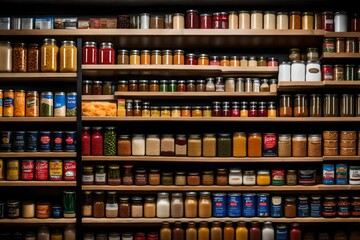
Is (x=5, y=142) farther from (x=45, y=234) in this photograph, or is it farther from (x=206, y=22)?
(x=206, y=22)

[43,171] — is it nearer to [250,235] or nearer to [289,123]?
[250,235]

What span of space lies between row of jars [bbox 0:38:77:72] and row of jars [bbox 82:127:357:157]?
21.0 inches

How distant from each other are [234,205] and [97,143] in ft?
3.80

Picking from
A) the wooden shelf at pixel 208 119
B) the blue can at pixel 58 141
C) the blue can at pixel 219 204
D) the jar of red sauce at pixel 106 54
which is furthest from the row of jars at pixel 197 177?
the jar of red sauce at pixel 106 54

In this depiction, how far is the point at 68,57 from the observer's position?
11.2 ft

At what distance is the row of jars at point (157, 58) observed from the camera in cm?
347

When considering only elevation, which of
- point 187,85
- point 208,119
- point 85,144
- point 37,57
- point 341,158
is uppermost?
point 37,57

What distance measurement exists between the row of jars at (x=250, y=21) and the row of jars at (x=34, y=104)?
0.72m

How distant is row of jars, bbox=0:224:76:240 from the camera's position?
338cm

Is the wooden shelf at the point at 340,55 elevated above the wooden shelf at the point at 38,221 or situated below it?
above

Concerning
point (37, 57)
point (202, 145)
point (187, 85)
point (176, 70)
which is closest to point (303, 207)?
point (202, 145)

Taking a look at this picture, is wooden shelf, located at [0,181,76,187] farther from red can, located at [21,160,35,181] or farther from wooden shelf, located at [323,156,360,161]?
wooden shelf, located at [323,156,360,161]

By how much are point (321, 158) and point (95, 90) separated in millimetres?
1825

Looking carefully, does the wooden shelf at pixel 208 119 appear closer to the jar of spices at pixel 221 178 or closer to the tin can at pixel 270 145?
the tin can at pixel 270 145
